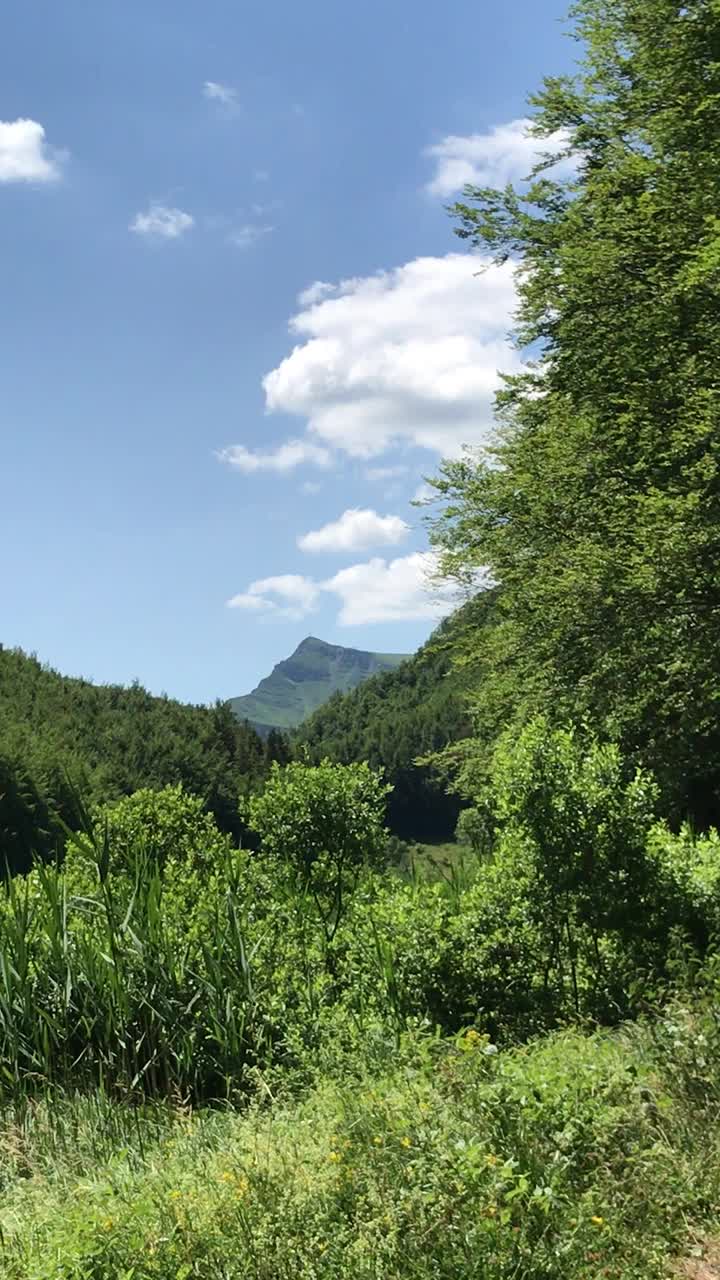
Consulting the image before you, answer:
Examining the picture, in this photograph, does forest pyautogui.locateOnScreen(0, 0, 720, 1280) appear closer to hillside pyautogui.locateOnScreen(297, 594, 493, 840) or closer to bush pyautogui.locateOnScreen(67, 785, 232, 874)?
bush pyautogui.locateOnScreen(67, 785, 232, 874)

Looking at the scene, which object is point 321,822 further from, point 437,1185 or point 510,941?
point 437,1185

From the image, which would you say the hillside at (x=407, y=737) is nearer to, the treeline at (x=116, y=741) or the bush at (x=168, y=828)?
the treeline at (x=116, y=741)

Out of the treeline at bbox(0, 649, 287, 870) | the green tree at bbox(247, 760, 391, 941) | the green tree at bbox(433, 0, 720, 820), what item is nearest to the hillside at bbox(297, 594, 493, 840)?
the treeline at bbox(0, 649, 287, 870)

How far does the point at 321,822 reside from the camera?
9.91 metres

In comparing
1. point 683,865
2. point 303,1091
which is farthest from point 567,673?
point 303,1091

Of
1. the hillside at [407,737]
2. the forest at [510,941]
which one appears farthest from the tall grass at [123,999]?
the hillside at [407,737]

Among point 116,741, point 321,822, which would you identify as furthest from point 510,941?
point 116,741

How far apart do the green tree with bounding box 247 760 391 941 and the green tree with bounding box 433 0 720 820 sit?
9.39 ft

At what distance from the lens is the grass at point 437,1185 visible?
3293 millimetres

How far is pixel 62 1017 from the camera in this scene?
6512mm

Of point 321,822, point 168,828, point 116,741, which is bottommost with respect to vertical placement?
point 168,828

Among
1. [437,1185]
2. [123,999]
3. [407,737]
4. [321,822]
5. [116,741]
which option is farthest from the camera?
[407,737]

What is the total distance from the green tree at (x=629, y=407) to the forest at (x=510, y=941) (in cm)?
6

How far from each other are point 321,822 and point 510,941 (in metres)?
3.64
